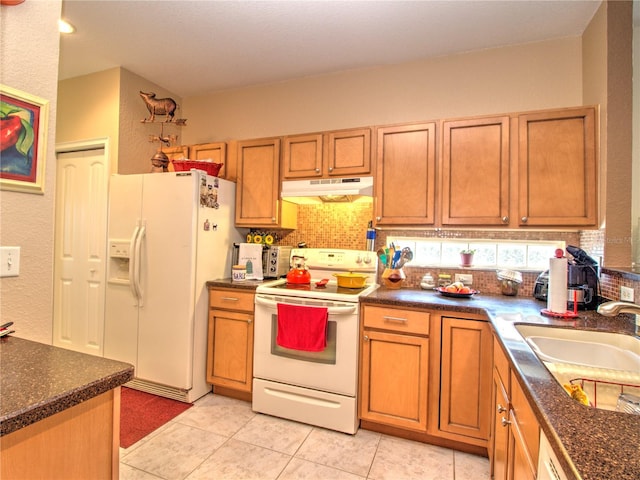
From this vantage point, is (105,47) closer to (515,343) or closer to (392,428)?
(515,343)

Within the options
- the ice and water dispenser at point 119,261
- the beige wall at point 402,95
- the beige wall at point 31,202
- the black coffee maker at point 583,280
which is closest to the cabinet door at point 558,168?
the black coffee maker at point 583,280

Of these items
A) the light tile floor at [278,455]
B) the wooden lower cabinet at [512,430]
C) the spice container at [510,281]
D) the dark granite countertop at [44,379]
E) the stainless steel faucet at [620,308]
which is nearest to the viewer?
the dark granite countertop at [44,379]

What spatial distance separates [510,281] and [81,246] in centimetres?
364

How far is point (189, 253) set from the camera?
2424 millimetres

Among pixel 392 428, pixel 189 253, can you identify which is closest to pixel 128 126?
pixel 189 253

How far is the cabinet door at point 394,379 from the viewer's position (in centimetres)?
196

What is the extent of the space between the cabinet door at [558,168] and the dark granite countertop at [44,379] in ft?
7.73

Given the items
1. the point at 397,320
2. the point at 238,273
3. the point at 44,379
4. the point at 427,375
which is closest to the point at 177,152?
the point at 238,273

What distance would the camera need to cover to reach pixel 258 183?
2795 mm

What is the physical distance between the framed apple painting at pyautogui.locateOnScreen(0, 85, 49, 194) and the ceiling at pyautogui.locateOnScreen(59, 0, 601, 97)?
4.52 feet

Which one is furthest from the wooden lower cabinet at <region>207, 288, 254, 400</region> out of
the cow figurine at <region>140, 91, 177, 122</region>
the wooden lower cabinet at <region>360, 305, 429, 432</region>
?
the cow figurine at <region>140, 91, 177, 122</region>

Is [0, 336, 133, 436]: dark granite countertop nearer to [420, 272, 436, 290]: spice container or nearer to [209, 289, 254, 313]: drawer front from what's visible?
[209, 289, 254, 313]: drawer front

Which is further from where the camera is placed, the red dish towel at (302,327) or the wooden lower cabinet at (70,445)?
the red dish towel at (302,327)

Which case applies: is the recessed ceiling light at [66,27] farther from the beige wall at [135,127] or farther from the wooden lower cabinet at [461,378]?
the wooden lower cabinet at [461,378]
